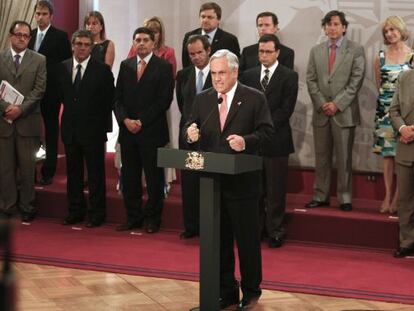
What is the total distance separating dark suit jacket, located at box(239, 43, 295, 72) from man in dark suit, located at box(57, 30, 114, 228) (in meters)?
1.15

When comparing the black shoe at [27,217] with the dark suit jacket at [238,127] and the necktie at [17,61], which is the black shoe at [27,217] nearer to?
the necktie at [17,61]

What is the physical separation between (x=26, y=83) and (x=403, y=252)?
11.2 feet

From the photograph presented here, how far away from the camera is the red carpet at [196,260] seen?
505 cm

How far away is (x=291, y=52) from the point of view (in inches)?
257

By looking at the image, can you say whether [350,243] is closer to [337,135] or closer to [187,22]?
[337,135]

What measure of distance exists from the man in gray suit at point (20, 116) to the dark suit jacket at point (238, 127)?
9.49ft

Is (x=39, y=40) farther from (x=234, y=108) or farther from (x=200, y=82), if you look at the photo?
(x=234, y=108)

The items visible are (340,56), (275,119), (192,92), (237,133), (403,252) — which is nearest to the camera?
(237,133)

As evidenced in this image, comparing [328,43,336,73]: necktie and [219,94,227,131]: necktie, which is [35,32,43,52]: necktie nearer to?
[328,43,336,73]: necktie

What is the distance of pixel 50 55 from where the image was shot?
7211mm

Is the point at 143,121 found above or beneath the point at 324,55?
beneath

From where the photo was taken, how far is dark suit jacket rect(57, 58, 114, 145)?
6645mm

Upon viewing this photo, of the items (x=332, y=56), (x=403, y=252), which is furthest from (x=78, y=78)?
(x=403, y=252)

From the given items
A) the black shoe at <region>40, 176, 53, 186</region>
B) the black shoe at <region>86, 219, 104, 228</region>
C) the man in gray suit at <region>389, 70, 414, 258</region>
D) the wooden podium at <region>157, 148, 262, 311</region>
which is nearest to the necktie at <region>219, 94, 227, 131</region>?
the wooden podium at <region>157, 148, 262, 311</region>
